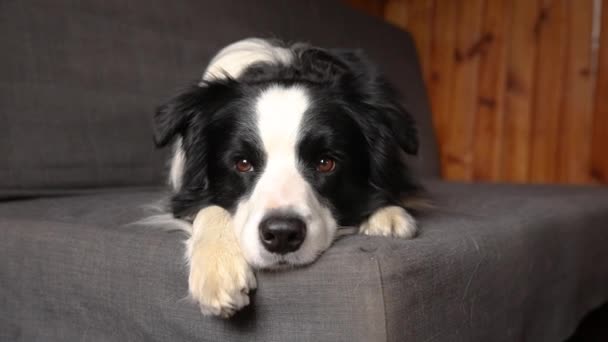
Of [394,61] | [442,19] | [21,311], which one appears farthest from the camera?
[442,19]

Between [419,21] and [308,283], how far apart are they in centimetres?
383

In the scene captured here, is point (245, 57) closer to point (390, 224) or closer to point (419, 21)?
point (390, 224)

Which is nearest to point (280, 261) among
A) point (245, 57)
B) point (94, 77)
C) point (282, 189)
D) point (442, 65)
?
point (282, 189)

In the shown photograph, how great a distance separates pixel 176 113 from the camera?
69.1 inches

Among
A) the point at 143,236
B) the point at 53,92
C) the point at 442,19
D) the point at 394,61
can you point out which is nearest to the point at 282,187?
the point at 143,236

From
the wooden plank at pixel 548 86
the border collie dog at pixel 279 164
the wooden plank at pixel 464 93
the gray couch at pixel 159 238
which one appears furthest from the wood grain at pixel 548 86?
the border collie dog at pixel 279 164

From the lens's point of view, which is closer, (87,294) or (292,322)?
(292,322)

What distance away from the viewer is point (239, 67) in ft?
6.85

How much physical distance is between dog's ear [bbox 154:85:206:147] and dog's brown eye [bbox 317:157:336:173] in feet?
1.50

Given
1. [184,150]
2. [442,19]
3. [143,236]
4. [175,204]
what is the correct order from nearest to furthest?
[143,236], [175,204], [184,150], [442,19]

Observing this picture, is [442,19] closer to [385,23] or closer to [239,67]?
[385,23]

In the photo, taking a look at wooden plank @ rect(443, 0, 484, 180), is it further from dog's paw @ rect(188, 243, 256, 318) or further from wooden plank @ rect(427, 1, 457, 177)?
dog's paw @ rect(188, 243, 256, 318)

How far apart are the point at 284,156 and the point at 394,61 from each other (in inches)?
100

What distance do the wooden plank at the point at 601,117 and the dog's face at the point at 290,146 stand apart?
244cm
